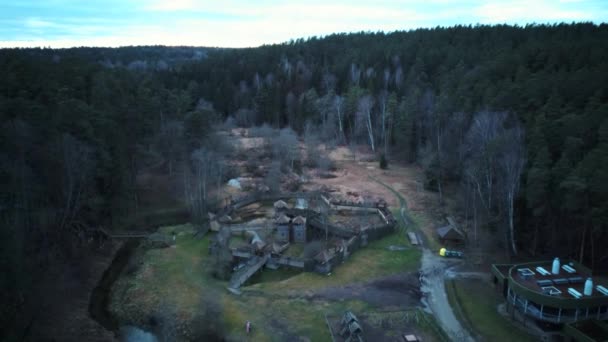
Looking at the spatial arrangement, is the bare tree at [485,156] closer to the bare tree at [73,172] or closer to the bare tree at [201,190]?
the bare tree at [201,190]

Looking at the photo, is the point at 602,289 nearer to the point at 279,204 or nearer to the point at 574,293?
the point at 574,293

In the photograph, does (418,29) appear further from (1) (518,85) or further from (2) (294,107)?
(1) (518,85)

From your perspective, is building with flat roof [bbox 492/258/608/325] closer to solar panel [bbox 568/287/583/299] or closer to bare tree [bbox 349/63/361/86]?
solar panel [bbox 568/287/583/299]

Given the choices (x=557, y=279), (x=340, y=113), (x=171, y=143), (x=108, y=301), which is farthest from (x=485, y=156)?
(x=340, y=113)

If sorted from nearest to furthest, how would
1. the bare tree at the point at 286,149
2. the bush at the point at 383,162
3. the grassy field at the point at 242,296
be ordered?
1. the grassy field at the point at 242,296
2. the bare tree at the point at 286,149
3. the bush at the point at 383,162

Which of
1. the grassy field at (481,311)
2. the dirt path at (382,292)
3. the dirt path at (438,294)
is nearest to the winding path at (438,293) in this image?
the dirt path at (438,294)
